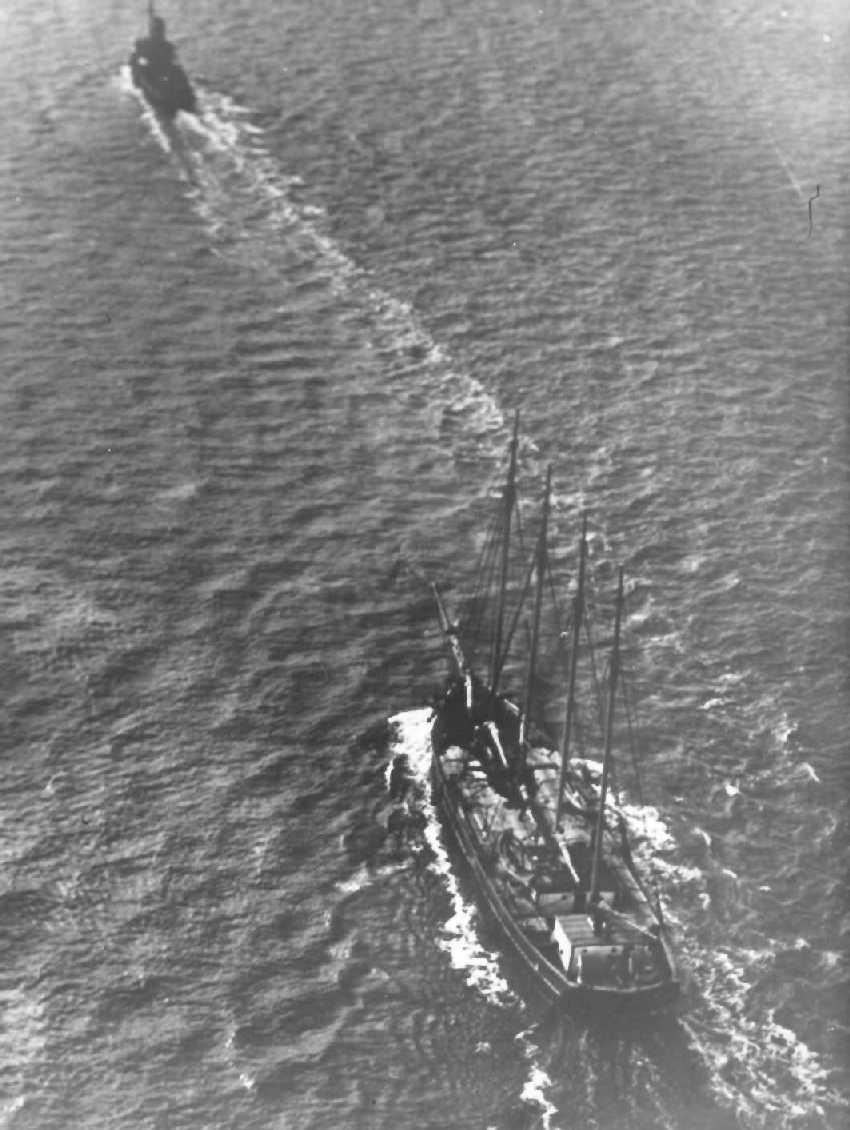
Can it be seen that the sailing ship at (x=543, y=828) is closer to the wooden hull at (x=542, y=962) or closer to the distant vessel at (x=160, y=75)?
the wooden hull at (x=542, y=962)

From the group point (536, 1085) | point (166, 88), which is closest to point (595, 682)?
point (536, 1085)

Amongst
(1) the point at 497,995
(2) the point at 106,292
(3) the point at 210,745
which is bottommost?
(1) the point at 497,995

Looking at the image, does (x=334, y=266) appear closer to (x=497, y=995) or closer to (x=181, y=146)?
(x=181, y=146)

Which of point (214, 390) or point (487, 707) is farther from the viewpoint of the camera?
point (214, 390)

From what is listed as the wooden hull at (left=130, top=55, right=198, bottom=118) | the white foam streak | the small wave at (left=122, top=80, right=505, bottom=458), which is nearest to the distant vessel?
the wooden hull at (left=130, top=55, right=198, bottom=118)

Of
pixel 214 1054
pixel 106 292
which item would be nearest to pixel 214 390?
pixel 106 292

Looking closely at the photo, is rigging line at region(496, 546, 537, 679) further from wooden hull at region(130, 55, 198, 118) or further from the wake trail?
wooden hull at region(130, 55, 198, 118)

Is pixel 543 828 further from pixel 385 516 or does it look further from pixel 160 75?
pixel 160 75
